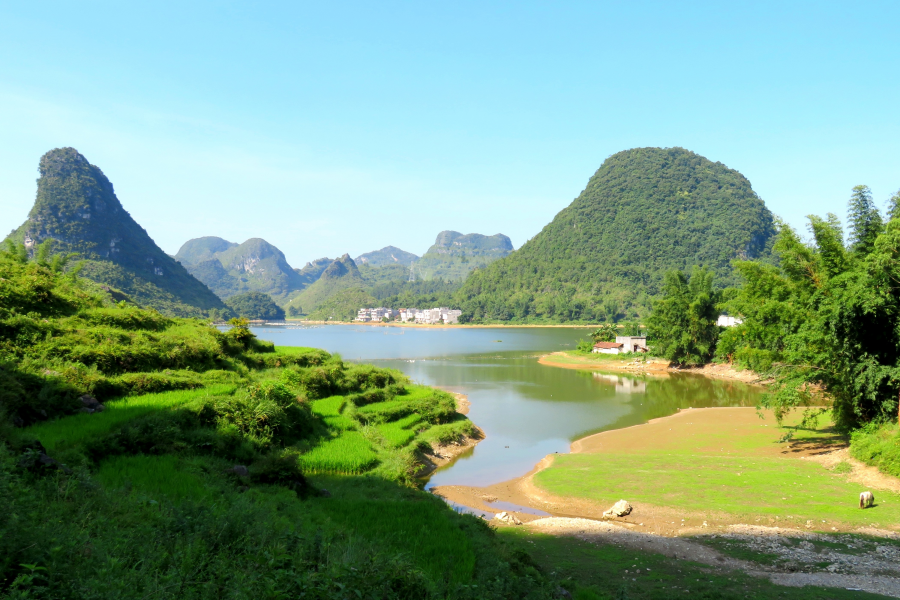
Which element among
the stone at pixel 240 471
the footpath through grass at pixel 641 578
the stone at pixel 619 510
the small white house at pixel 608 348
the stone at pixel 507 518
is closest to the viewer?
the footpath through grass at pixel 641 578

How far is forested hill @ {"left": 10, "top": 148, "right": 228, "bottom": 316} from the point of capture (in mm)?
109938

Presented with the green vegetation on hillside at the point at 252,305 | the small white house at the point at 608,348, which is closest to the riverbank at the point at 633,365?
the small white house at the point at 608,348

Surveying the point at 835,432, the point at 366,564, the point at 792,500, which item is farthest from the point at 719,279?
the point at 366,564

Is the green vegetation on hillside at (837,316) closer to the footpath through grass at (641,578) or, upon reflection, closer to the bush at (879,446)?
the bush at (879,446)

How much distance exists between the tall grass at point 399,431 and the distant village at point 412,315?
135534 millimetres

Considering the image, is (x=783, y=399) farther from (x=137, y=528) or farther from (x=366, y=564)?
(x=137, y=528)

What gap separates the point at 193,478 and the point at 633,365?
5254 centimetres

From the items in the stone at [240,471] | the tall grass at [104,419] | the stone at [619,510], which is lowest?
the stone at [619,510]

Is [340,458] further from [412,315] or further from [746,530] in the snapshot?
[412,315]

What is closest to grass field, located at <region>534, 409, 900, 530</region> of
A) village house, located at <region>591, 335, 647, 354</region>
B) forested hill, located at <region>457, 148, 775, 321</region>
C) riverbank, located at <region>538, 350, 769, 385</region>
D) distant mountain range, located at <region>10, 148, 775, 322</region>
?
riverbank, located at <region>538, 350, 769, 385</region>

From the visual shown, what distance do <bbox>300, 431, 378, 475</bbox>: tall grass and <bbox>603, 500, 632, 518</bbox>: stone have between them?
729cm

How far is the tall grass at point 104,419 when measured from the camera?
9.13 m

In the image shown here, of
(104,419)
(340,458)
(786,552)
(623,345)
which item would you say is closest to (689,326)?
(623,345)

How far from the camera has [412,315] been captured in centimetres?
17725
